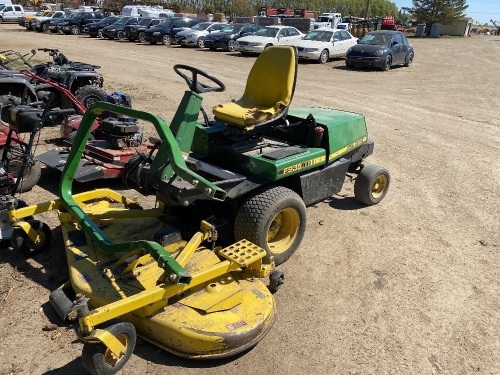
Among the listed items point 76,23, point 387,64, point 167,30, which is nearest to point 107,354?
point 387,64

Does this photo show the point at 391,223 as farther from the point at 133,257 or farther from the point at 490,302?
the point at 133,257

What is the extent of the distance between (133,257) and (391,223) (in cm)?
299

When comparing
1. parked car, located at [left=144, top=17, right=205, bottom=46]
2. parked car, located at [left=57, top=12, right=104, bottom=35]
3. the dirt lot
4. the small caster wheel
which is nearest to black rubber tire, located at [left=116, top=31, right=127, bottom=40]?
parked car, located at [left=144, top=17, right=205, bottom=46]

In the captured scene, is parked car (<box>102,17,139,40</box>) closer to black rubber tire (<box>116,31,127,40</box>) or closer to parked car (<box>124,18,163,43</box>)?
black rubber tire (<box>116,31,127,40</box>)

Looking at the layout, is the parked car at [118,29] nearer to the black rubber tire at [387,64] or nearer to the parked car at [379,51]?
the parked car at [379,51]

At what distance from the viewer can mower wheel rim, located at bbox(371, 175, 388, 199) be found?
18.4ft

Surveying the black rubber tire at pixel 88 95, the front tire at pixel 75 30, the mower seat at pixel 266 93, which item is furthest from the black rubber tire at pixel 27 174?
the front tire at pixel 75 30

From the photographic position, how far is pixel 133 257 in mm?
3459

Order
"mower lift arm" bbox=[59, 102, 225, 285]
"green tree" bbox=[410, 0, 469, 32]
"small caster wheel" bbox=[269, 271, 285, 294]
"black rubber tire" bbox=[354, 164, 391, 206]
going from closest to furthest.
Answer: "mower lift arm" bbox=[59, 102, 225, 285], "small caster wheel" bbox=[269, 271, 285, 294], "black rubber tire" bbox=[354, 164, 391, 206], "green tree" bbox=[410, 0, 469, 32]

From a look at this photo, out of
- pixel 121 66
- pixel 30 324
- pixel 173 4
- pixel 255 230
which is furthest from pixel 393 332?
pixel 173 4

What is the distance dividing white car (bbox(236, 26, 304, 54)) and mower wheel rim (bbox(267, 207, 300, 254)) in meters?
15.6

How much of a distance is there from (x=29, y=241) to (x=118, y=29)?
23.5 m

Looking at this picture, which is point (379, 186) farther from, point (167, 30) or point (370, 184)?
point (167, 30)

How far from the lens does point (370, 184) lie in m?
5.34
